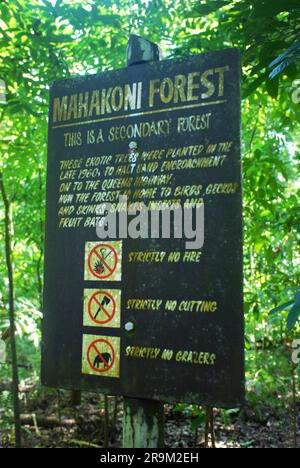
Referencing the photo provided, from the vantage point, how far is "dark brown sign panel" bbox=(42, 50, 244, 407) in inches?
73.7

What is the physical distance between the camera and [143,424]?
2.04m

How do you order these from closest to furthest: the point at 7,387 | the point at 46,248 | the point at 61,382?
the point at 61,382, the point at 46,248, the point at 7,387

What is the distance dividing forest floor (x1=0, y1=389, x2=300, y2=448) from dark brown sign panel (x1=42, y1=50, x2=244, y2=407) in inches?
112

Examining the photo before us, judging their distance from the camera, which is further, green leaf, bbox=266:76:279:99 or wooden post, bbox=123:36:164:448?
green leaf, bbox=266:76:279:99

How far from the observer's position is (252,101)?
337 cm

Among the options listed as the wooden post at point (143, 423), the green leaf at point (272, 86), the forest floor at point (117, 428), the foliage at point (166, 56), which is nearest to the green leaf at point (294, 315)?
the wooden post at point (143, 423)

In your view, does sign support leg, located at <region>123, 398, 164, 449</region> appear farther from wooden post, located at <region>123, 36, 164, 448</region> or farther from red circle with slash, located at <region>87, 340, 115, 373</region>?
red circle with slash, located at <region>87, 340, 115, 373</region>

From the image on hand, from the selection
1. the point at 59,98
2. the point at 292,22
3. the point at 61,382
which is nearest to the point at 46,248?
the point at 61,382

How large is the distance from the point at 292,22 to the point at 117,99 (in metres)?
1.12

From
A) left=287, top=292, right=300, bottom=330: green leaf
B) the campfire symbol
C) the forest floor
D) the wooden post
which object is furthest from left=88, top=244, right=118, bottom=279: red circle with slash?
the forest floor

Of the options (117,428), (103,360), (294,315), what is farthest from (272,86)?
(117,428)

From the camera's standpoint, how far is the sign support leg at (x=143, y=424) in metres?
2.03

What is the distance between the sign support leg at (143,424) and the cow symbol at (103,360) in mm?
215

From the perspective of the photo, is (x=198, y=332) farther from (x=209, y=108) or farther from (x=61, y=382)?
(x=209, y=108)
